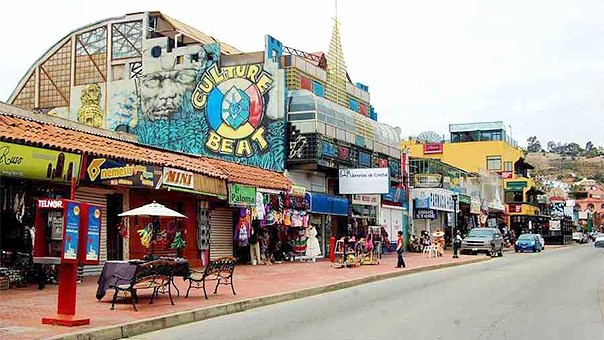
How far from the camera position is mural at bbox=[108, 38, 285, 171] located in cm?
3303

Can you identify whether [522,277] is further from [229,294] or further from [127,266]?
[127,266]

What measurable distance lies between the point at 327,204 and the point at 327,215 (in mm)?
1253

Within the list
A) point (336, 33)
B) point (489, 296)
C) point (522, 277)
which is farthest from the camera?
point (336, 33)

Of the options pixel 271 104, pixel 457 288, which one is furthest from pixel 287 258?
pixel 457 288

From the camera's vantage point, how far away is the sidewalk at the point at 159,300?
38.1ft

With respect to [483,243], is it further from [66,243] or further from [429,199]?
[66,243]

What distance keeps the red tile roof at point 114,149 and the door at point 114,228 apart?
5.77 feet

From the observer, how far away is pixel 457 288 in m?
20.1

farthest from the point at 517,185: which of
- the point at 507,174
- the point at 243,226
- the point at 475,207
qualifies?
the point at 243,226

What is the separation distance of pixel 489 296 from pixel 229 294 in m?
6.38

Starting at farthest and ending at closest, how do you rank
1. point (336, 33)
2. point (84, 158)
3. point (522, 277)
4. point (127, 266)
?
point (336, 33) → point (522, 277) → point (84, 158) → point (127, 266)

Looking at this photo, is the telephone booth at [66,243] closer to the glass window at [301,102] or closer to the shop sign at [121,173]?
the shop sign at [121,173]

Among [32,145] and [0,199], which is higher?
[32,145]

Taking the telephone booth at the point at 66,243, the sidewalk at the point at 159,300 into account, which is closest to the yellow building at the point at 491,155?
the sidewalk at the point at 159,300
